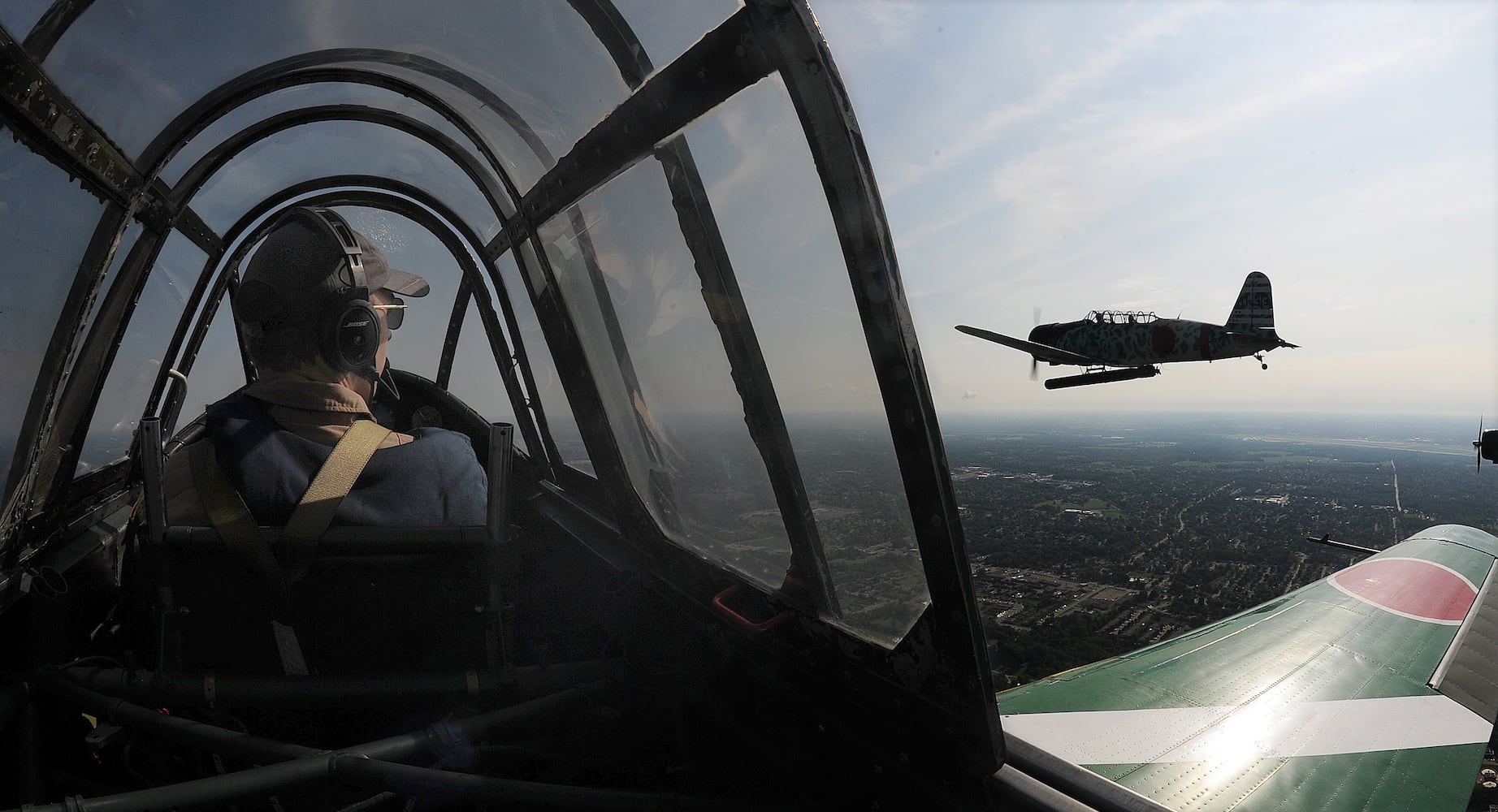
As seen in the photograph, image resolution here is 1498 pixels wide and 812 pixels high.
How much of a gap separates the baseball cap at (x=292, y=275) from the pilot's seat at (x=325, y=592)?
1.26ft

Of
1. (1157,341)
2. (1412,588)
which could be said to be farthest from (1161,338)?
(1412,588)

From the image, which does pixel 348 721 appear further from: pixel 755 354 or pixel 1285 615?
pixel 1285 615

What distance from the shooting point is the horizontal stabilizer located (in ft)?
51.9

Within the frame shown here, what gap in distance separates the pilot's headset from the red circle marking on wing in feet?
30.7

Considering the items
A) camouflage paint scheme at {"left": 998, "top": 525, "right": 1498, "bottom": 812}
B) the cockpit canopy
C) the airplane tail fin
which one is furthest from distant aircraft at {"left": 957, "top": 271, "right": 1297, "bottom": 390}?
the cockpit canopy

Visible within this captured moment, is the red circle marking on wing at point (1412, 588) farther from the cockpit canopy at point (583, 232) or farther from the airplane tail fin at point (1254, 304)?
the airplane tail fin at point (1254, 304)

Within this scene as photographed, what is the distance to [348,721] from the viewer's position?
5.97ft

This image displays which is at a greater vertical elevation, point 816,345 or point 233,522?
point 816,345

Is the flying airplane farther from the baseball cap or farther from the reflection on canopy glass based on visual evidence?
the baseball cap

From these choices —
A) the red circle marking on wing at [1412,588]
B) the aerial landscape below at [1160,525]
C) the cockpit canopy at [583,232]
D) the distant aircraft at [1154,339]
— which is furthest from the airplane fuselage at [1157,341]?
the cockpit canopy at [583,232]

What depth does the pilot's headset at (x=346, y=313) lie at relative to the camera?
1.78 meters

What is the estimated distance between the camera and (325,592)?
159 cm

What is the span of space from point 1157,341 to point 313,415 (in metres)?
21.8

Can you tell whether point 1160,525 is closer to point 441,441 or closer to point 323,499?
point 441,441
